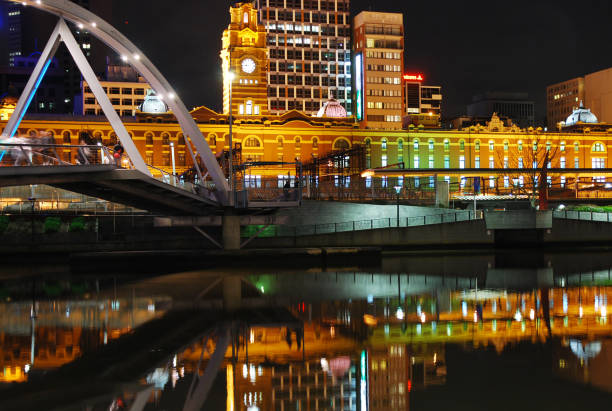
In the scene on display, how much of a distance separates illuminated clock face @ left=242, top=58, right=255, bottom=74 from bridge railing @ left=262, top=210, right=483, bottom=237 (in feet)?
247

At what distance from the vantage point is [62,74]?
163625 mm

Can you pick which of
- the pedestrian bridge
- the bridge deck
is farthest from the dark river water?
the pedestrian bridge

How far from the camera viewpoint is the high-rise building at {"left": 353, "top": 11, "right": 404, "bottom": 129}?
478ft

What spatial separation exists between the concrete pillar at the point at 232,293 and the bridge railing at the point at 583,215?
3213cm

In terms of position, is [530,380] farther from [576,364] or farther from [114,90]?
[114,90]

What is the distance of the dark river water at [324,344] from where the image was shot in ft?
43.2

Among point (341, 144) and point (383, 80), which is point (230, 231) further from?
point (383, 80)

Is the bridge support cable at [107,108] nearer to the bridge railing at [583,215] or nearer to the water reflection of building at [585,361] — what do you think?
the water reflection of building at [585,361]

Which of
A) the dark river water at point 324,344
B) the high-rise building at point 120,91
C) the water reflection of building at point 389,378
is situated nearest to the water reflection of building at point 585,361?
the dark river water at point 324,344

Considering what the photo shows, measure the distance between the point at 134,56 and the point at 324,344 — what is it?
23513 mm

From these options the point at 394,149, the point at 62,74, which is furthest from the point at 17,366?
Result: the point at 62,74

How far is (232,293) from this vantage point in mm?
27516

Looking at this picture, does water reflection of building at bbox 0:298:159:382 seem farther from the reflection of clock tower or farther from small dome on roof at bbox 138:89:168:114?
the reflection of clock tower

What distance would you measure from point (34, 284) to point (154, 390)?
20.2 metres
